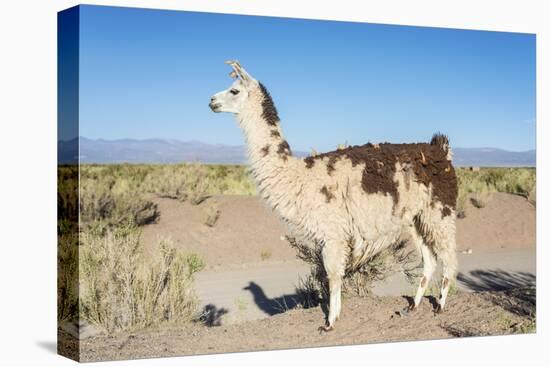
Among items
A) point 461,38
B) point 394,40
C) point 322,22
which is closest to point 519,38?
point 461,38

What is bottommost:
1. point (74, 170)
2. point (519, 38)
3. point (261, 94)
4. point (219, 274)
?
point (219, 274)

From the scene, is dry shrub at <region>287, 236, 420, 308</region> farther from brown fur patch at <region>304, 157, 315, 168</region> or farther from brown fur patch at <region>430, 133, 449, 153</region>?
brown fur patch at <region>304, 157, 315, 168</region>

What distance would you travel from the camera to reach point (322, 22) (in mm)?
11047

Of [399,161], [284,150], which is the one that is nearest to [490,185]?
[399,161]

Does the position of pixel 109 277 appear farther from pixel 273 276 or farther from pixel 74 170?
pixel 273 276

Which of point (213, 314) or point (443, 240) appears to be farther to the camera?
point (213, 314)

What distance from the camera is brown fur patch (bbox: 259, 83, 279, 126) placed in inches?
363

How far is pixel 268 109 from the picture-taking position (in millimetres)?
9234

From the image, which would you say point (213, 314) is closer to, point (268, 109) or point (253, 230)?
point (268, 109)

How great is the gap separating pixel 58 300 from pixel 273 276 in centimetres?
726

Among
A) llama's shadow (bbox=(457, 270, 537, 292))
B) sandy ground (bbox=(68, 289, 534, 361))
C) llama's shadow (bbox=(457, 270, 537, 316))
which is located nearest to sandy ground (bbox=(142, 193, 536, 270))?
llama's shadow (bbox=(457, 270, 537, 292))

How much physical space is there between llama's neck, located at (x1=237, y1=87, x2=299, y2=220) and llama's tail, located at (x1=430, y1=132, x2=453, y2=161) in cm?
227

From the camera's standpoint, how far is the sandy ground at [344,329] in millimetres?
8891

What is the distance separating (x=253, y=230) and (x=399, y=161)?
962 cm
